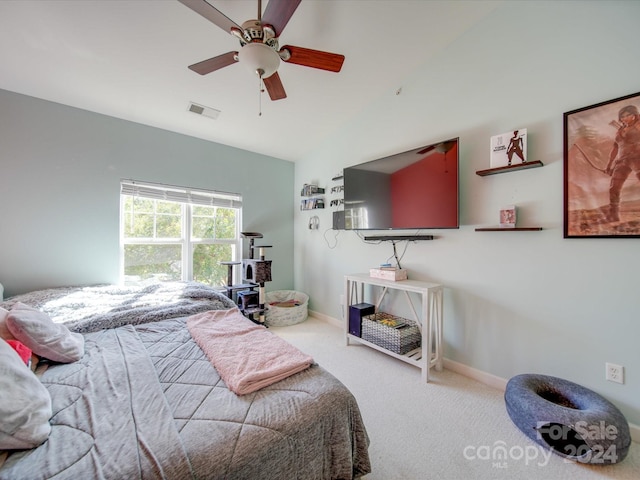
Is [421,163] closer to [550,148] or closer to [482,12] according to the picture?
[550,148]

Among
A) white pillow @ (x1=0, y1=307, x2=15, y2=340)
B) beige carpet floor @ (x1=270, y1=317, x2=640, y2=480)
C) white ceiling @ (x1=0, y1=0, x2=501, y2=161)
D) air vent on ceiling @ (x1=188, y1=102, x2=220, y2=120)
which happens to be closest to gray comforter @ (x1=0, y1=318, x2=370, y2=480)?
white pillow @ (x1=0, y1=307, x2=15, y2=340)

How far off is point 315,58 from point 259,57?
387 mm

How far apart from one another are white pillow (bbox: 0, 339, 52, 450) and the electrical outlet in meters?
2.83

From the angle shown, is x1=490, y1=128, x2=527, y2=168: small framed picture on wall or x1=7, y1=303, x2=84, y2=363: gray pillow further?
x1=490, y1=128, x2=527, y2=168: small framed picture on wall

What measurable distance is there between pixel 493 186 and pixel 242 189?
122 inches

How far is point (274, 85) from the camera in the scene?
75.5 inches

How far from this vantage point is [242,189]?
3705 mm

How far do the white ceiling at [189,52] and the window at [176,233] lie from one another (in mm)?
885

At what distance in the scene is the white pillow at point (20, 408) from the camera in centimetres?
72

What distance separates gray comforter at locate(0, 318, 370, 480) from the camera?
2.34 feet

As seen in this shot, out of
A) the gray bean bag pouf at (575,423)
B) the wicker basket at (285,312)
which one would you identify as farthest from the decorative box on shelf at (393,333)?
the wicker basket at (285,312)

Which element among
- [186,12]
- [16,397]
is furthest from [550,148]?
[16,397]

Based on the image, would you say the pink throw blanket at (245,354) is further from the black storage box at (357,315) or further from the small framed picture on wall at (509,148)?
the small framed picture on wall at (509,148)

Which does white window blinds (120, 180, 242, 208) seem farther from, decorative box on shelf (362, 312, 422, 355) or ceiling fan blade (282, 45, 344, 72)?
decorative box on shelf (362, 312, 422, 355)
